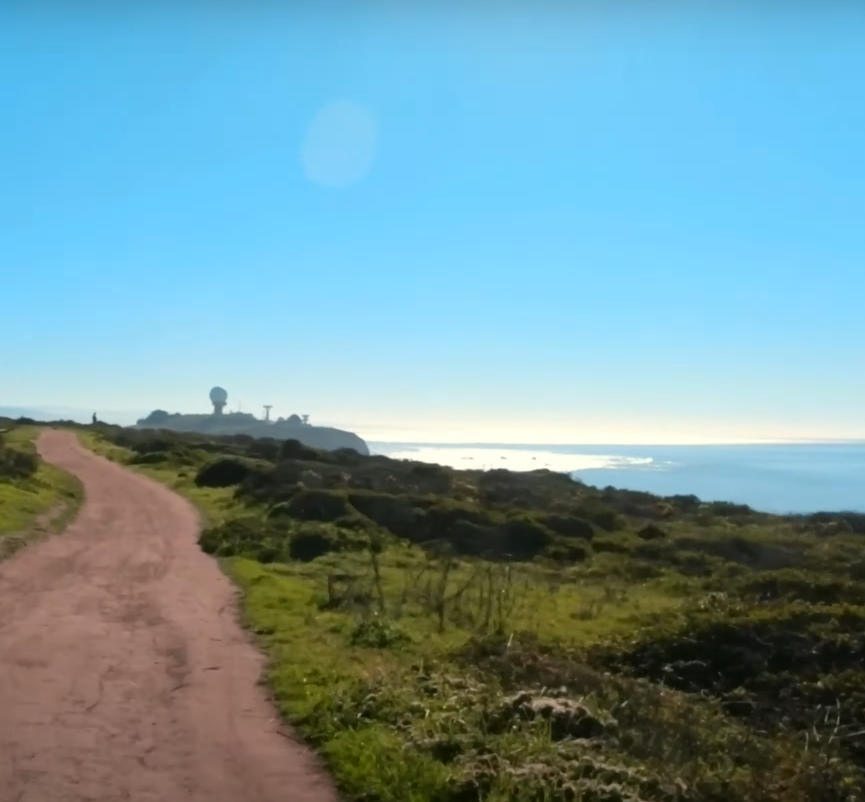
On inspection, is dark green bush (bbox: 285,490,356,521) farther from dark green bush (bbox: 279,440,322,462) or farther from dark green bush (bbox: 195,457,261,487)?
dark green bush (bbox: 279,440,322,462)

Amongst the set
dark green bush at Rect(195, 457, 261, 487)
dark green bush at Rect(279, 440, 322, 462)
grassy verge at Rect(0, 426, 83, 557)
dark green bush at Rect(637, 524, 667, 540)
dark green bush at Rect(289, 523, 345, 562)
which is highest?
dark green bush at Rect(279, 440, 322, 462)

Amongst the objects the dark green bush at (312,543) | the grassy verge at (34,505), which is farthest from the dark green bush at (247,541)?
the grassy verge at (34,505)

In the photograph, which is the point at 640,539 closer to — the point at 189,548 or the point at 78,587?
the point at 189,548

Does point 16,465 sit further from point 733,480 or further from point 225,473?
point 733,480

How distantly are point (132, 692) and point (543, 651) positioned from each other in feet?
19.3

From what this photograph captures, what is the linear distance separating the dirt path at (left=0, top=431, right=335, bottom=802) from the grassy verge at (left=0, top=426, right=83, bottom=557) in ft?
6.23

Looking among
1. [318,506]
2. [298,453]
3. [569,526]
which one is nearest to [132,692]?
[318,506]

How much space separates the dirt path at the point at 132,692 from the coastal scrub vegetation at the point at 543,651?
0.51 metres

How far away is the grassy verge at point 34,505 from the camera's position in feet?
71.8

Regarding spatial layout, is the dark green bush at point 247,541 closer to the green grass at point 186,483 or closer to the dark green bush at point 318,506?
the dark green bush at point 318,506

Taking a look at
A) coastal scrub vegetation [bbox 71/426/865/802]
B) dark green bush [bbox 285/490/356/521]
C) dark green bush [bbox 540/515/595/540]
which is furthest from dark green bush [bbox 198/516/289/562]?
dark green bush [bbox 540/515/595/540]

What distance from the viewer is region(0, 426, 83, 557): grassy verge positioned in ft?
71.8

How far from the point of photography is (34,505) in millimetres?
26469

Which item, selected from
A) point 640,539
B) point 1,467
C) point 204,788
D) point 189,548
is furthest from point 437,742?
point 1,467
